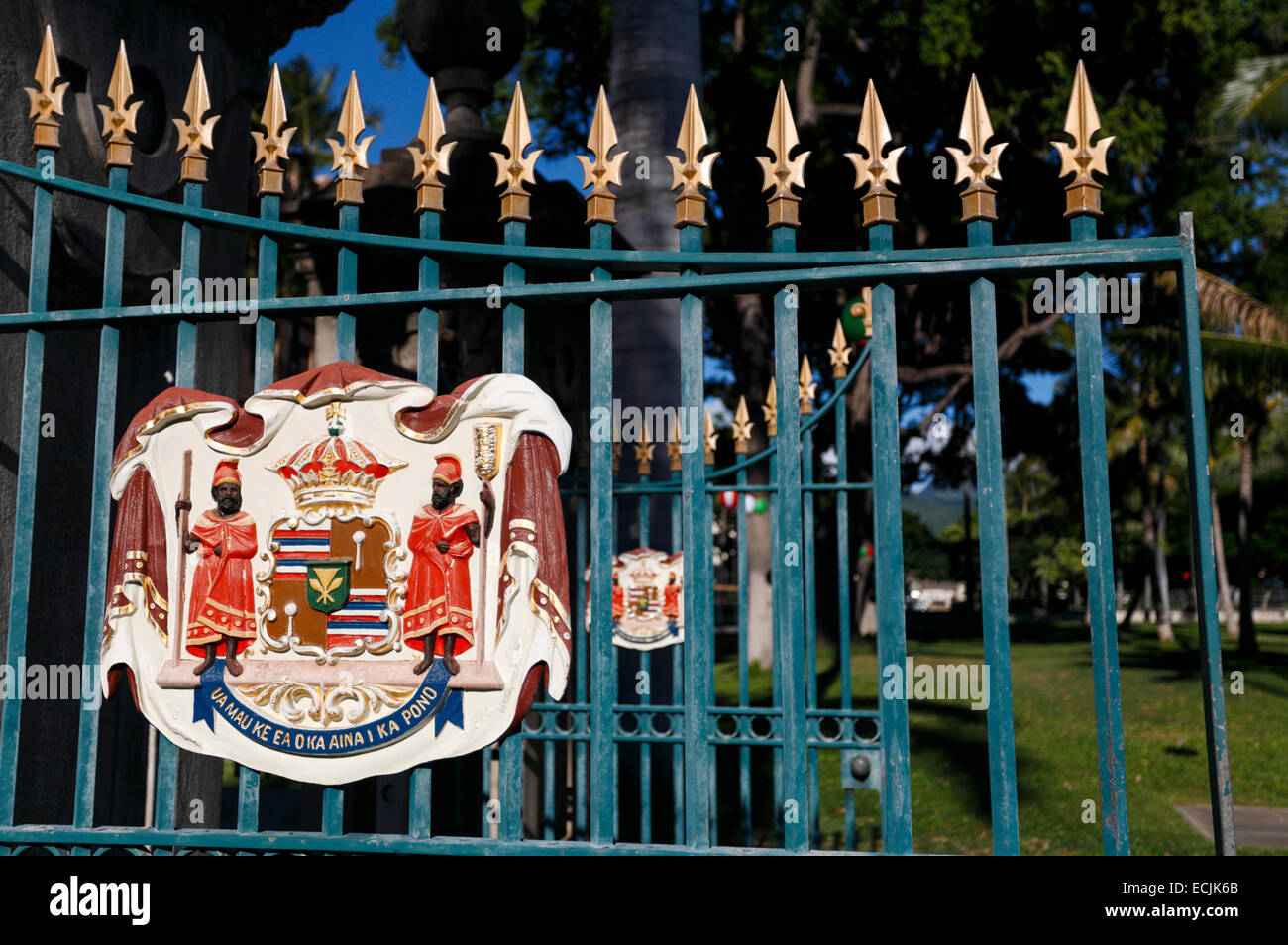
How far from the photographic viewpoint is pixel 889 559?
2.58m

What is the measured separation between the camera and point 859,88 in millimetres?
17547

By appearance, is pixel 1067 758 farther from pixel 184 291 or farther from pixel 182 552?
pixel 184 291

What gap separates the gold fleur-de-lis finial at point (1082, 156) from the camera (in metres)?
2.54

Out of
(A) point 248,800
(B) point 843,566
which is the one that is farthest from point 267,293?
(B) point 843,566

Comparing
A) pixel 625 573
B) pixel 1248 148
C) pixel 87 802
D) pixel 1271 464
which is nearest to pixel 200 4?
pixel 87 802

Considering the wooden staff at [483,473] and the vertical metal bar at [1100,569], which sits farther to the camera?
the wooden staff at [483,473]

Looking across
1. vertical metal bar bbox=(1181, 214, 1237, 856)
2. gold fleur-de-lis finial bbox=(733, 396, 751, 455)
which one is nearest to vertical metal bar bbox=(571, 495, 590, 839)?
gold fleur-de-lis finial bbox=(733, 396, 751, 455)

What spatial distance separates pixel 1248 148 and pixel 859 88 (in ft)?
21.2

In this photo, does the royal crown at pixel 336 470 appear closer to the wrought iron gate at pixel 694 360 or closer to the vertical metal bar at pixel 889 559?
the wrought iron gate at pixel 694 360

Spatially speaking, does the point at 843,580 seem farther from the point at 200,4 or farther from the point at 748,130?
the point at 748,130

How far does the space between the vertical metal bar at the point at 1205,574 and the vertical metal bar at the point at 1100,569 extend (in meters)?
0.19

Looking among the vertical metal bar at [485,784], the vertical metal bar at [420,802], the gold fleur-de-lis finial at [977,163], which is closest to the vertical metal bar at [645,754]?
the vertical metal bar at [485,784]

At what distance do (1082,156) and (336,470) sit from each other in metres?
2.12

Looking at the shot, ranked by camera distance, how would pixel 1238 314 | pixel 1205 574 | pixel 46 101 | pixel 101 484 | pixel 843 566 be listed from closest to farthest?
pixel 1205 574
pixel 101 484
pixel 46 101
pixel 843 566
pixel 1238 314
